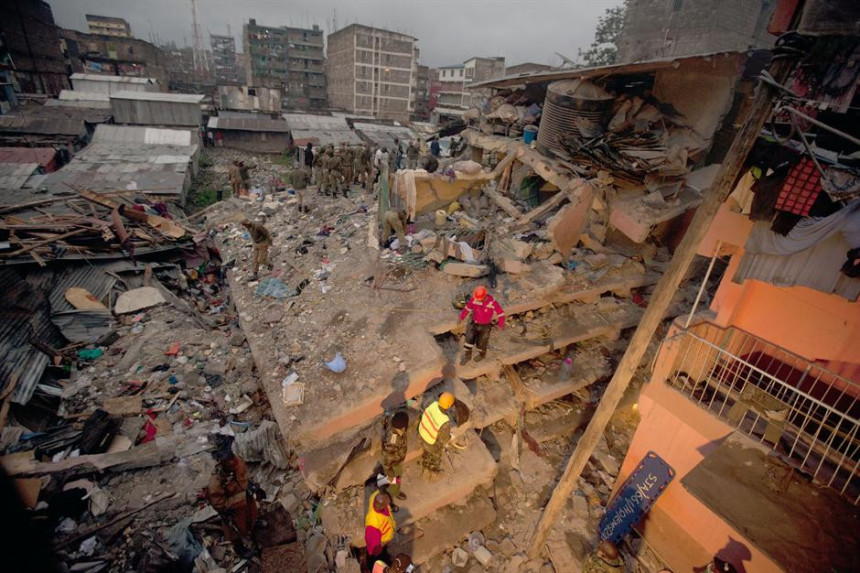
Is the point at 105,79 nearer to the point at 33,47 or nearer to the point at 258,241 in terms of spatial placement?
the point at 33,47

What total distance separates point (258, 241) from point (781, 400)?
32.7 feet

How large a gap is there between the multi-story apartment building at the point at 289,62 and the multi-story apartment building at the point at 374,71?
3880 mm

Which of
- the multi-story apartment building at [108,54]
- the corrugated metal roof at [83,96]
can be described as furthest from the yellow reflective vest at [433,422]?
the multi-story apartment building at [108,54]

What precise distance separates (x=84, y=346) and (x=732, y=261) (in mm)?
11697

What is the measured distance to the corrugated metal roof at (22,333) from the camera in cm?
598

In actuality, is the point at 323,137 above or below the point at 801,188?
below

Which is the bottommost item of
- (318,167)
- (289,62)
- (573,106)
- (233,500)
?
(233,500)

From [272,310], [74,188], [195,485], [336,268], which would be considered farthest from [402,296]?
[74,188]

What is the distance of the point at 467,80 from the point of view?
41.4 metres

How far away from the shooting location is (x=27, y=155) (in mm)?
15523

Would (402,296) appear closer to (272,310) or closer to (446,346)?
(446,346)

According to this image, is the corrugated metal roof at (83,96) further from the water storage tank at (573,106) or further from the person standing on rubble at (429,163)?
the water storage tank at (573,106)

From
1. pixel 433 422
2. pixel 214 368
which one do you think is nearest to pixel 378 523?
pixel 433 422

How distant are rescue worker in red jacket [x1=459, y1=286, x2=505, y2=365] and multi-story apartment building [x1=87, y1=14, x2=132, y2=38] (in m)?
61.1
